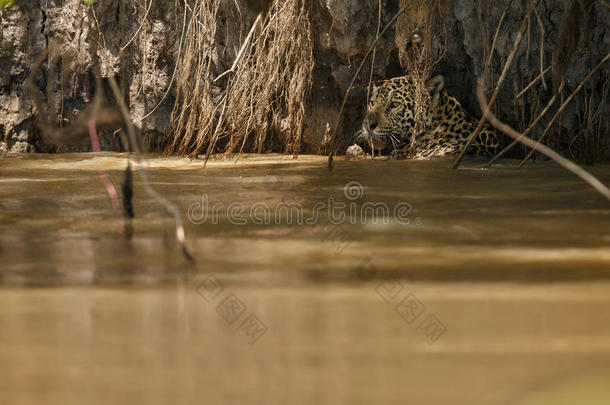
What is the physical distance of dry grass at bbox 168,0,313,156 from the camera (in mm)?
6152

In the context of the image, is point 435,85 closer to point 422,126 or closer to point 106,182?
point 422,126

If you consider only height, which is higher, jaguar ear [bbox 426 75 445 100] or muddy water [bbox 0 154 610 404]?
jaguar ear [bbox 426 75 445 100]

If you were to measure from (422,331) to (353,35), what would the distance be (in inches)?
212

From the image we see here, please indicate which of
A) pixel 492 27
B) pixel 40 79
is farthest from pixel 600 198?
pixel 40 79

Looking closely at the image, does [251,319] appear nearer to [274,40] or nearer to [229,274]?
[229,274]

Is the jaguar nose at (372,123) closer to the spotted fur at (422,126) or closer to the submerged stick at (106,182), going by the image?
the spotted fur at (422,126)

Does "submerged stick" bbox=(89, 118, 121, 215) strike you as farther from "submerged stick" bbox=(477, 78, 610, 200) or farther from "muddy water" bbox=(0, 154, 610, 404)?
"submerged stick" bbox=(477, 78, 610, 200)

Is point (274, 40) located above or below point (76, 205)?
above

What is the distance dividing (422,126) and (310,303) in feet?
16.8

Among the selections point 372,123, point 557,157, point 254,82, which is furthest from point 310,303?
point 372,123

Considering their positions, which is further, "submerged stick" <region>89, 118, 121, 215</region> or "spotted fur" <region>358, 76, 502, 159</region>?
"spotted fur" <region>358, 76, 502, 159</region>

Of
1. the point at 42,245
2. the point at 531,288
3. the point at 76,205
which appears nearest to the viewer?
the point at 531,288

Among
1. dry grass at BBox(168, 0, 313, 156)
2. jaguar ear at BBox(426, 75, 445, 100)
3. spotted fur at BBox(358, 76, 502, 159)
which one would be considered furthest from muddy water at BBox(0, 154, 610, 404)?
jaguar ear at BBox(426, 75, 445, 100)

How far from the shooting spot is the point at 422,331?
5.66 ft
